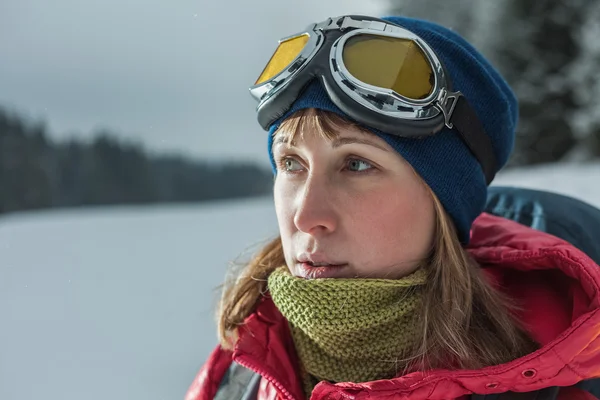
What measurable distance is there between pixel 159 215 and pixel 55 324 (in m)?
6.25

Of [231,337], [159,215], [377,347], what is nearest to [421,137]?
[377,347]

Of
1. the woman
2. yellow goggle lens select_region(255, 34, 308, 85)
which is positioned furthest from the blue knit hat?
yellow goggle lens select_region(255, 34, 308, 85)

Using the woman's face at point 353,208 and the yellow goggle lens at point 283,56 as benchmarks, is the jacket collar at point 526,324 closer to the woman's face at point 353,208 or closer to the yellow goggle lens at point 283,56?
the woman's face at point 353,208

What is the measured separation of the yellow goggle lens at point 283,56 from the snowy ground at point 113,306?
51 cm

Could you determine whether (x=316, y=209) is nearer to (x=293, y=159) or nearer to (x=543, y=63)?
(x=293, y=159)

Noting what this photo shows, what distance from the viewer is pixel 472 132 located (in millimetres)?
1543

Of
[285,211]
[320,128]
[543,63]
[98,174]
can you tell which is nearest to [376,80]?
[320,128]

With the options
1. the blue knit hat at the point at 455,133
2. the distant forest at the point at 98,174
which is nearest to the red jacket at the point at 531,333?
the blue knit hat at the point at 455,133

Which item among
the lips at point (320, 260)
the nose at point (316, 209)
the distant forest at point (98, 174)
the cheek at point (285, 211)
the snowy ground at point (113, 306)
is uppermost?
the nose at point (316, 209)

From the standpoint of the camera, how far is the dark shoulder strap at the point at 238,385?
170 cm

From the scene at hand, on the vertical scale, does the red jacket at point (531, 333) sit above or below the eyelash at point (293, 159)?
below

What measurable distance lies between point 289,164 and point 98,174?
19873 mm

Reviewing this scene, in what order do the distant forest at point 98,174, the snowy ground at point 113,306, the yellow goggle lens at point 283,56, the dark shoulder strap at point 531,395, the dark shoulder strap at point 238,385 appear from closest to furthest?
the dark shoulder strap at point 531,395, the yellow goggle lens at point 283,56, the dark shoulder strap at point 238,385, the snowy ground at point 113,306, the distant forest at point 98,174

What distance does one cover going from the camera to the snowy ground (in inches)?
137
